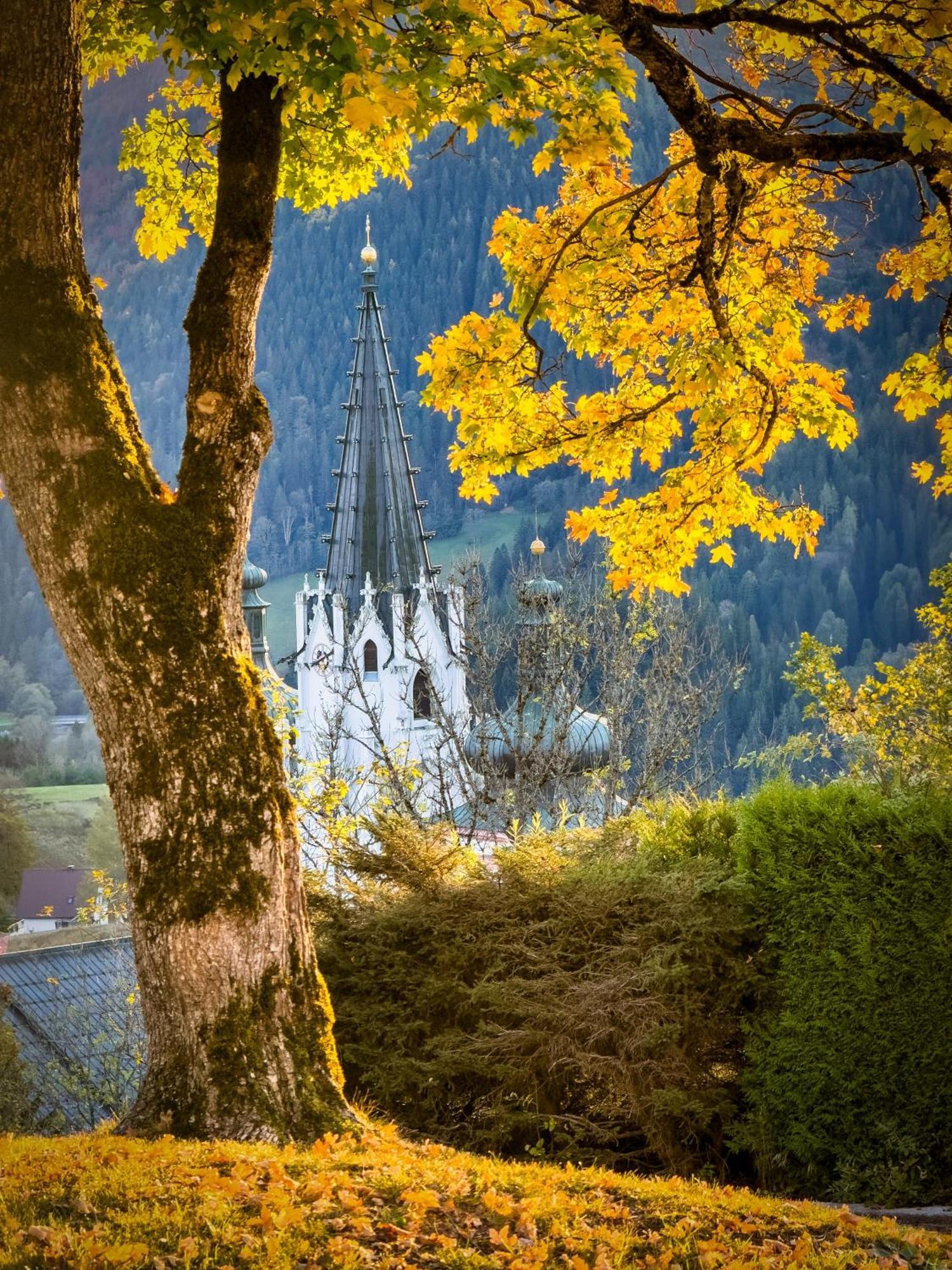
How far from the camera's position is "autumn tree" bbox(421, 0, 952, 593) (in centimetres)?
548

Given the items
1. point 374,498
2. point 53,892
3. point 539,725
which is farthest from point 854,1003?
point 53,892

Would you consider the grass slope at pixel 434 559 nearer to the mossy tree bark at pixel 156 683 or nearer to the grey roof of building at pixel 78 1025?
the grey roof of building at pixel 78 1025

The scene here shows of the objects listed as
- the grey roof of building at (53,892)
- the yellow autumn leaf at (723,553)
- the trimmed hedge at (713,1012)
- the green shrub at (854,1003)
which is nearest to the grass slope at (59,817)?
the grey roof of building at (53,892)

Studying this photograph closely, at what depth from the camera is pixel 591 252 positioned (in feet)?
20.2

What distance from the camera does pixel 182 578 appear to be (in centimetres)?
434

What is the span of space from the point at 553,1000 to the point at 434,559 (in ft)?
174

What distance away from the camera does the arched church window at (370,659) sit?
1300 inches

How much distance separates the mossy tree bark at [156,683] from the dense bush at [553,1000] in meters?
1.85

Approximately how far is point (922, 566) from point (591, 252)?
148 feet

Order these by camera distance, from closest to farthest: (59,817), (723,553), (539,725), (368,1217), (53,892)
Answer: (368,1217), (723,553), (539,725), (53,892), (59,817)

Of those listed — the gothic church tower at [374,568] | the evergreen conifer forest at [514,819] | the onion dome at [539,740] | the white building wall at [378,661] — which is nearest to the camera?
the evergreen conifer forest at [514,819]

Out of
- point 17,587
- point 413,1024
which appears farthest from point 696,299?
point 17,587

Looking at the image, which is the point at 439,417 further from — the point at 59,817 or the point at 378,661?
the point at 59,817

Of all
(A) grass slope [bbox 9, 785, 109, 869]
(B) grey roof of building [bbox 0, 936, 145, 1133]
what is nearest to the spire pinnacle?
(A) grass slope [bbox 9, 785, 109, 869]
